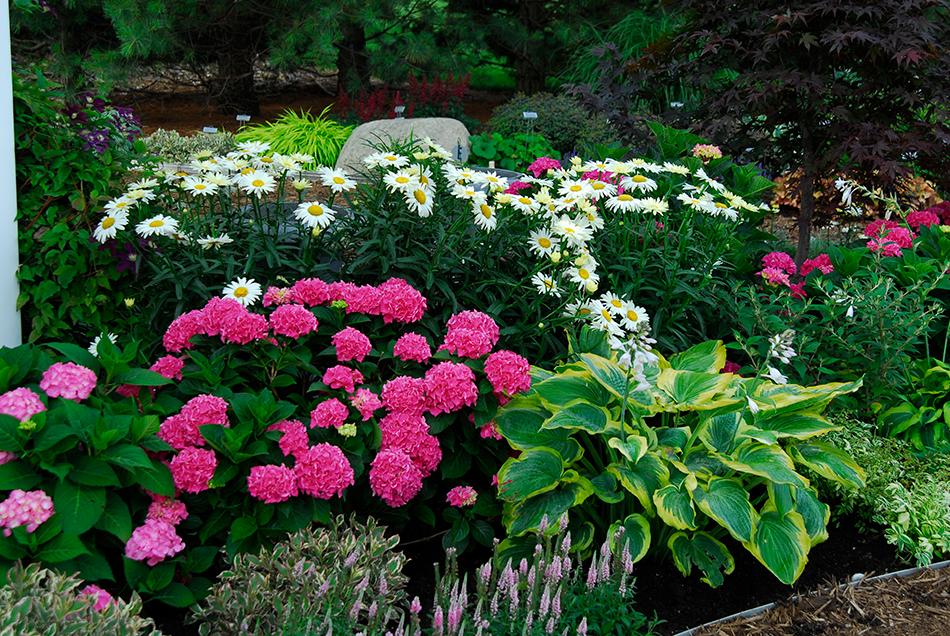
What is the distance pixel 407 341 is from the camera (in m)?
2.70

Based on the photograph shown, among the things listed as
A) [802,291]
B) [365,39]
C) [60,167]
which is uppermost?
[60,167]

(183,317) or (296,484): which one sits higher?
(183,317)

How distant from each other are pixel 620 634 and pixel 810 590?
785 mm

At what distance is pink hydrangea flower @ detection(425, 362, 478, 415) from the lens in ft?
8.38

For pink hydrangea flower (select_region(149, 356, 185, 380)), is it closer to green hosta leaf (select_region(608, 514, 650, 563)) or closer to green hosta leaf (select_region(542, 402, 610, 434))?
green hosta leaf (select_region(542, 402, 610, 434))

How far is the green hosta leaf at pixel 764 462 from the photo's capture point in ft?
7.84

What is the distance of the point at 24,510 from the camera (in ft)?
6.63

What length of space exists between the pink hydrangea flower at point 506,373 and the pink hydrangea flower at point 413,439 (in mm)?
230

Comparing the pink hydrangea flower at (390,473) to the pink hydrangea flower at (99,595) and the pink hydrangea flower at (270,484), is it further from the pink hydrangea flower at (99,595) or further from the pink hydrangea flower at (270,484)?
the pink hydrangea flower at (99,595)

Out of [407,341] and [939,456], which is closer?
[407,341]

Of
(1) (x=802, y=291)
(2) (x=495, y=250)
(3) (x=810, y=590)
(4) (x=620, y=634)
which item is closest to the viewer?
(4) (x=620, y=634)

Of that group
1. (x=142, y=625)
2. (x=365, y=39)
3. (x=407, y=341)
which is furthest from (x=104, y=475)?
(x=365, y=39)

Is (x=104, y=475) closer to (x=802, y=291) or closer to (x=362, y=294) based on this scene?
(x=362, y=294)

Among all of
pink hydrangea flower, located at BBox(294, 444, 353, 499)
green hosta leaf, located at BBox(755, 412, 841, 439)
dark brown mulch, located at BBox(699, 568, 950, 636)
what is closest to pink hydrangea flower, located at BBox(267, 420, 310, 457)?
pink hydrangea flower, located at BBox(294, 444, 353, 499)
